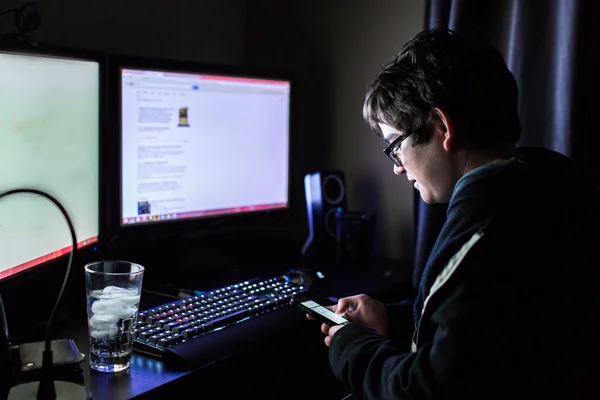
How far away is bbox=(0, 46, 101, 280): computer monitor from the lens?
3.47ft

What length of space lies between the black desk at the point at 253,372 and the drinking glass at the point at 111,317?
23mm

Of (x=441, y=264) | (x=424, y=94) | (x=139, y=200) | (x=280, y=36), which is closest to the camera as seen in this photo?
(x=441, y=264)

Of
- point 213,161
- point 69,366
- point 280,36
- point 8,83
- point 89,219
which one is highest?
point 280,36

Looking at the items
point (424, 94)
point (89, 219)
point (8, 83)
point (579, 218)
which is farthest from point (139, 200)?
point (579, 218)

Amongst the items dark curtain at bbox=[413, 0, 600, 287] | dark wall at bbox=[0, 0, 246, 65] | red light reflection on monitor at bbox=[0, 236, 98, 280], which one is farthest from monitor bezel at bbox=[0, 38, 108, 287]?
dark curtain at bbox=[413, 0, 600, 287]

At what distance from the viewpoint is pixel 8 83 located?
1046 mm

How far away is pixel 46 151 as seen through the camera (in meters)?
1.15

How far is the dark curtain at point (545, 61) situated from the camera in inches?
59.1

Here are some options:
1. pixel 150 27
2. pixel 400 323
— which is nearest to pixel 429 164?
pixel 400 323

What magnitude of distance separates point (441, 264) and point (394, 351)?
0.17 meters

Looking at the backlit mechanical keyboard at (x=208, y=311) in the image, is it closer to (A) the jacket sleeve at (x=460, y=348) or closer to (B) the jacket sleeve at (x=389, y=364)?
(B) the jacket sleeve at (x=389, y=364)

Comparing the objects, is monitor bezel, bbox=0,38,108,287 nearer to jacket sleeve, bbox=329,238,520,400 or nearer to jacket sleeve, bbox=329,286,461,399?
jacket sleeve, bbox=329,286,461,399

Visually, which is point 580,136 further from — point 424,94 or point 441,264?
point 441,264

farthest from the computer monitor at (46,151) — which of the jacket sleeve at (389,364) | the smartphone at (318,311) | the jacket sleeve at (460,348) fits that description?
the jacket sleeve at (460,348)
